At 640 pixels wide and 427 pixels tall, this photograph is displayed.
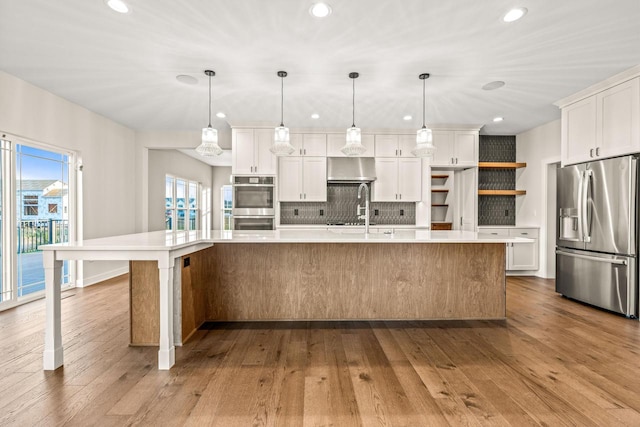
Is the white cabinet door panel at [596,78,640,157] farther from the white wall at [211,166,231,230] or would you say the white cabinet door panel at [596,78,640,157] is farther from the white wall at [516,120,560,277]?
the white wall at [211,166,231,230]

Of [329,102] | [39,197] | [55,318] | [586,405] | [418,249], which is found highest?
[329,102]

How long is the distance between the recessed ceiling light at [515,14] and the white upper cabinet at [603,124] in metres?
1.97

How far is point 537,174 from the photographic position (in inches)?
219

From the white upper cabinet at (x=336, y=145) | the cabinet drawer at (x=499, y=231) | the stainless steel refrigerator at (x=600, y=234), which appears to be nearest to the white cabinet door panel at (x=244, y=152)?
the white upper cabinet at (x=336, y=145)

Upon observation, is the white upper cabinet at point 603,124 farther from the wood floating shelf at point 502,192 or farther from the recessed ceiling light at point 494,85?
the wood floating shelf at point 502,192

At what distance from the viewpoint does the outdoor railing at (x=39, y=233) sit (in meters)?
3.93

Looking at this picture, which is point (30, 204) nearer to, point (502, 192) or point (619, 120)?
point (619, 120)

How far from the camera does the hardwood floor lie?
1.73 m

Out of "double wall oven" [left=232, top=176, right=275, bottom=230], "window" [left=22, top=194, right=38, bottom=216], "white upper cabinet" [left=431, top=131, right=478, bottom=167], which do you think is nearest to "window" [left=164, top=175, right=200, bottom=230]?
"double wall oven" [left=232, top=176, right=275, bottom=230]

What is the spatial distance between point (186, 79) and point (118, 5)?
50.9 inches

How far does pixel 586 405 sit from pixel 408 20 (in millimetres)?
2735

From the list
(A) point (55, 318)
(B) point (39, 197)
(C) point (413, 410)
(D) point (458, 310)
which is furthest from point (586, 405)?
(B) point (39, 197)

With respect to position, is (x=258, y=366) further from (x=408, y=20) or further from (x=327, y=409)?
(x=408, y=20)

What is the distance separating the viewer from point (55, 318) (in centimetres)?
224
